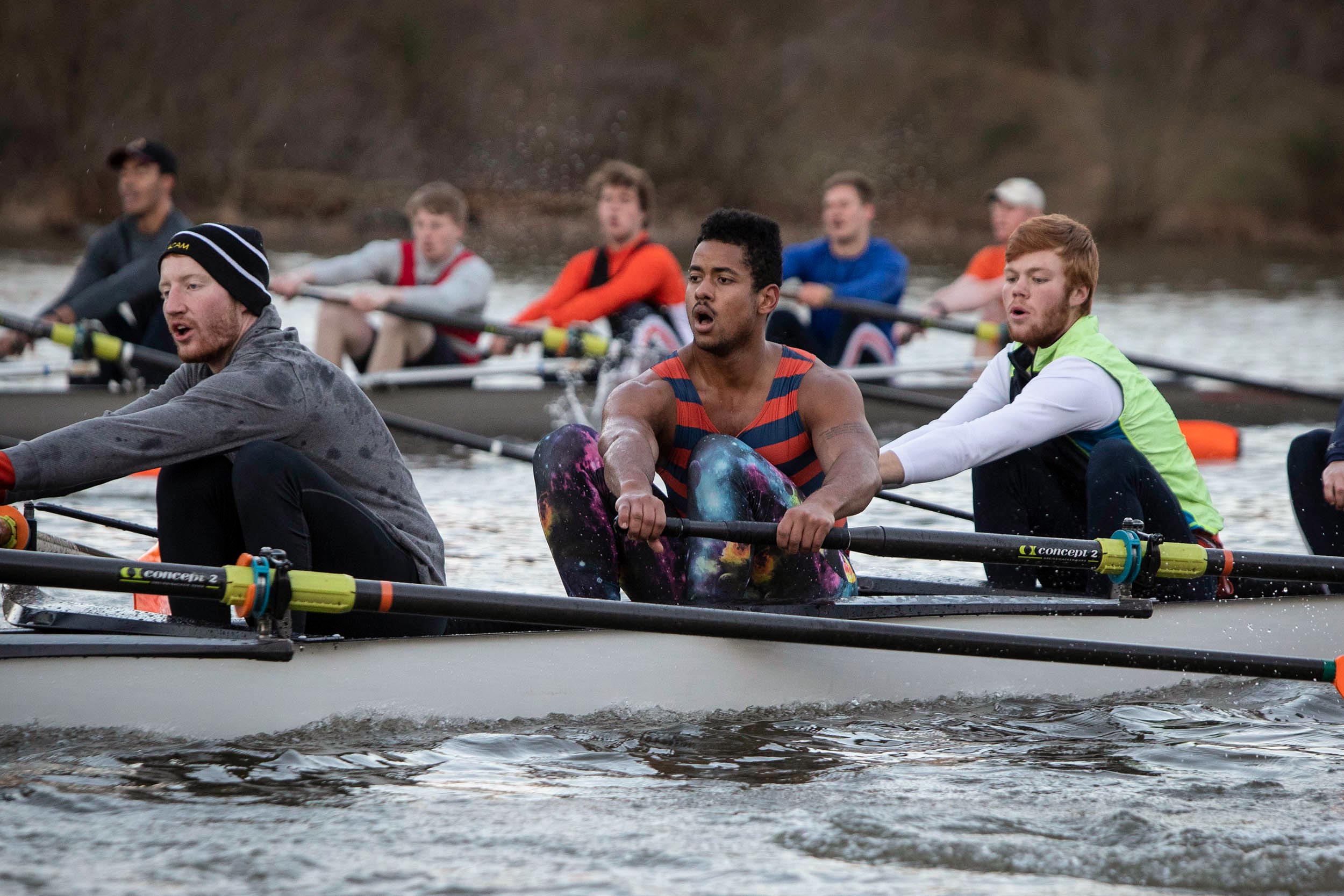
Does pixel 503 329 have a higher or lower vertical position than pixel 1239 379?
higher

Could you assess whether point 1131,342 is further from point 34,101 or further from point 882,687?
point 34,101

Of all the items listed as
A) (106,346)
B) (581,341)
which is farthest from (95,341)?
(581,341)

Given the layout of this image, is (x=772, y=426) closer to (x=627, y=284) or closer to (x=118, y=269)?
(x=627, y=284)

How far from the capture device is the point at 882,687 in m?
3.96

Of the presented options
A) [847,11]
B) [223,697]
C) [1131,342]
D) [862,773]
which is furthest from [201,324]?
[847,11]

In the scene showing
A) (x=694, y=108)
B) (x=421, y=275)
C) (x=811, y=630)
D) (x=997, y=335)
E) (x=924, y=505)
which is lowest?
(x=811, y=630)

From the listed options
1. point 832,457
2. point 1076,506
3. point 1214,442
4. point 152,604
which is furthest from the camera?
point 1214,442

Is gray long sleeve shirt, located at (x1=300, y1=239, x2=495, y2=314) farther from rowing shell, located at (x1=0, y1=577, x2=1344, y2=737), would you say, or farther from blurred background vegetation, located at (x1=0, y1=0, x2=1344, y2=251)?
blurred background vegetation, located at (x1=0, y1=0, x2=1344, y2=251)

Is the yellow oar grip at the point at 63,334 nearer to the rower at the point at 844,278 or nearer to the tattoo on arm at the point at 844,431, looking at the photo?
the rower at the point at 844,278

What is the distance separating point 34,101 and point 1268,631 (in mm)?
29913

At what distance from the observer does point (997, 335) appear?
28.6 ft

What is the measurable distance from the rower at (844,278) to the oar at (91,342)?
10.0 feet

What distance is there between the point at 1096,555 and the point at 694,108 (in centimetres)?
3024

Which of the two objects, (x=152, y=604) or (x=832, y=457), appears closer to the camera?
(x=832, y=457)
